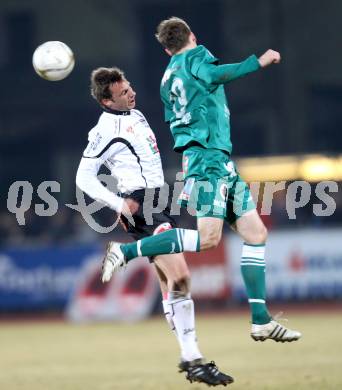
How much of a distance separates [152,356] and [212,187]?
3.96 meters

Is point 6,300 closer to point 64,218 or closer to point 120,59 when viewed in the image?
point 64,218

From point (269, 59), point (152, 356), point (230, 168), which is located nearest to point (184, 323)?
point (230, 168)

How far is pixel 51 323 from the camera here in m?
17.4

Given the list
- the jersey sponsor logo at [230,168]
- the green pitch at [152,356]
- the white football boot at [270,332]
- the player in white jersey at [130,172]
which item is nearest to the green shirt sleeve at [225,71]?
the jersey sponsor logo at [230,168]

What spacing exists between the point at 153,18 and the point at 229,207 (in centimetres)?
1694

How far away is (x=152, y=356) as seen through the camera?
1167 cm

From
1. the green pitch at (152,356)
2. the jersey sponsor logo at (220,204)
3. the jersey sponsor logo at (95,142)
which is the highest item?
the jersey sponsor logo at (95,142)

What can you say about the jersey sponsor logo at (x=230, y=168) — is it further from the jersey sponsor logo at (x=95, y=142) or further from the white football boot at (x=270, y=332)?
the white football boot at (x=270, y=332)

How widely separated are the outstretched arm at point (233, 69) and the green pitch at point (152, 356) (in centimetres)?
244

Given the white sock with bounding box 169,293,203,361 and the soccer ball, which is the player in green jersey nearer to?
the white sock with bounding box 169,293,203,361

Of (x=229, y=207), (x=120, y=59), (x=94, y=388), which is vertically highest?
(x=120, y=59)

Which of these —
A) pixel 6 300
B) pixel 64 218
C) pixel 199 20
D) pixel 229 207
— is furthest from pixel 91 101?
pixel 229 207

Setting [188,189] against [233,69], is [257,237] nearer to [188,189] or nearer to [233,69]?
[188,189]

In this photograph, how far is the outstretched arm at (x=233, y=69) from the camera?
7.80 m
